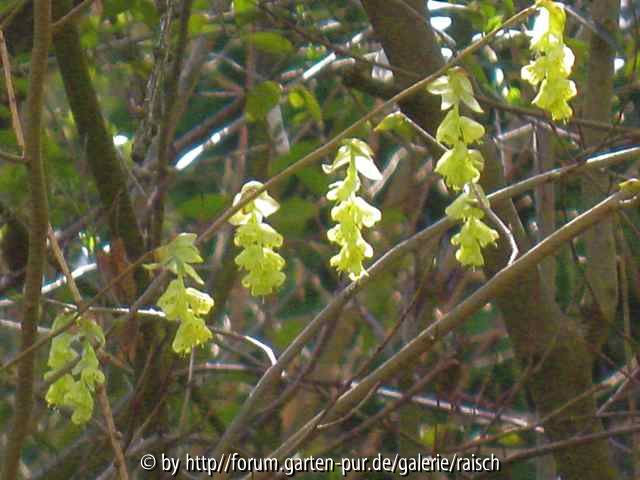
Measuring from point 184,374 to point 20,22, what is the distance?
3.46 feet

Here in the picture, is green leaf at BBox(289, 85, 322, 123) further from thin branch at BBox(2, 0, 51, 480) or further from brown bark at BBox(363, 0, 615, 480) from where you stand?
thin branch at BBox(2, 0, 51, 480)

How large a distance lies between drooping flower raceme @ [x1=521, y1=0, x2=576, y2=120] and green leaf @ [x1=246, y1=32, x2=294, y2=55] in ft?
5.22

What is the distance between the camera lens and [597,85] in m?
3.03

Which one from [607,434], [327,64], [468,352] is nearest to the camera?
[607,434]

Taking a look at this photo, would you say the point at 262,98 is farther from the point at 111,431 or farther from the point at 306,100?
the point at 111,431

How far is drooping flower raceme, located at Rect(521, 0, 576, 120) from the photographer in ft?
5.28

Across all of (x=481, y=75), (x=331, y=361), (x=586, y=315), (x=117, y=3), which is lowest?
(x=331, y=361)

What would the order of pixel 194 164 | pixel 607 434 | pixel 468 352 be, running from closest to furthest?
pixel 607 434, pixel 194 164, pixel 468 352

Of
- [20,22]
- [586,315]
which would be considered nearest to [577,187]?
[586,315]

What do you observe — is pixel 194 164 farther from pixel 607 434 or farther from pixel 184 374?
pixel 607 434

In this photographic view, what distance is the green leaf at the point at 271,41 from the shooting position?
3174 millimetres

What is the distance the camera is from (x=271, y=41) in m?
3.20

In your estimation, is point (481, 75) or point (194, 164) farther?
point (194, 164)

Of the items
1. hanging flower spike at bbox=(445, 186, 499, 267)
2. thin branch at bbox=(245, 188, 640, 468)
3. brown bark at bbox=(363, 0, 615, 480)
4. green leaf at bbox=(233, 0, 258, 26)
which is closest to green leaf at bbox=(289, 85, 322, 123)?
green leaf at bbox=(233, 0, 258, 26)
